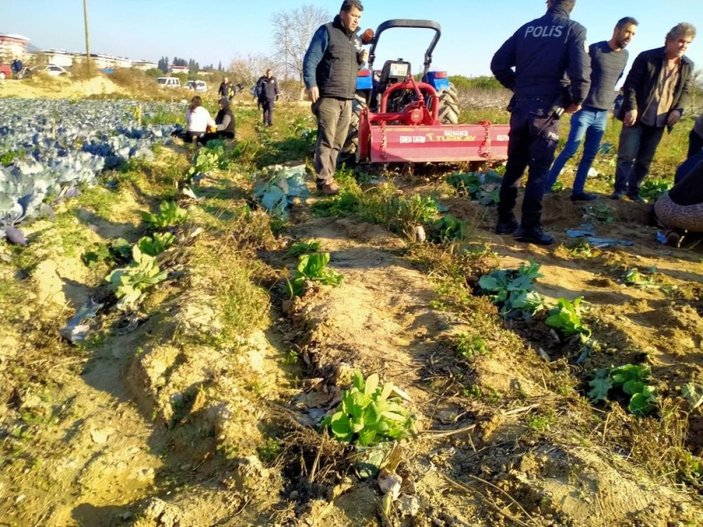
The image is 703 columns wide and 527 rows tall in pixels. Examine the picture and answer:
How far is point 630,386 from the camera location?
2.44 m

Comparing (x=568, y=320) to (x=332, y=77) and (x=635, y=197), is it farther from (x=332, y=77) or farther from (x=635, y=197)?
(x=635, y=197)

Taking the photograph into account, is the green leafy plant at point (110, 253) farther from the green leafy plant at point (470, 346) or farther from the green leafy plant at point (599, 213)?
the green leafy plant at point (599, 213)

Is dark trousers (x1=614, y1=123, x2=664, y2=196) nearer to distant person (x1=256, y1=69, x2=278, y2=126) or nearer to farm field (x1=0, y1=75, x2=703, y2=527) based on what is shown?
farm field (x1=0, y1=75, x2=703, y2=527)

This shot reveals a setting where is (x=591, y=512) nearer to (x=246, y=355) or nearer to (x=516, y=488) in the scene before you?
(x=516, y=488)

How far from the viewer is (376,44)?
307 inches

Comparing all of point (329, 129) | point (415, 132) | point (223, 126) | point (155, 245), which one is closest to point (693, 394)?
point (155, 245)

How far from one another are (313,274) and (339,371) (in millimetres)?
1023

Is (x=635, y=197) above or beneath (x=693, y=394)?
above

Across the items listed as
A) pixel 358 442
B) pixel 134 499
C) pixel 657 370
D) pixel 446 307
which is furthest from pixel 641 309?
pixel 134 499

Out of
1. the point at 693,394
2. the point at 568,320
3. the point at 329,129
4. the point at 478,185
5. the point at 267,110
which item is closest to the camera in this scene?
the point at 693,394

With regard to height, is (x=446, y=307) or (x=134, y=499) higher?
(x=446, y=307)

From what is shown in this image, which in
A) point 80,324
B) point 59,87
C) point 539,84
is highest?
point 59,87

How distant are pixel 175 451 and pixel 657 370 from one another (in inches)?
92.7

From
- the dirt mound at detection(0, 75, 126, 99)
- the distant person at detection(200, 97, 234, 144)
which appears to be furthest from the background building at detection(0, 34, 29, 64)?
the distant person at detection(200, 97, 234, 144)
